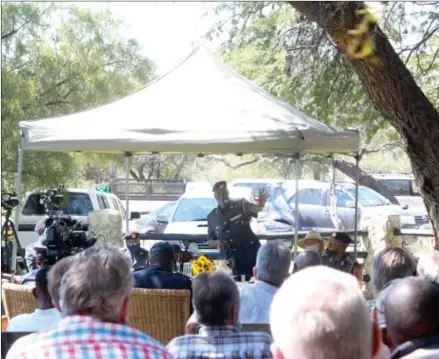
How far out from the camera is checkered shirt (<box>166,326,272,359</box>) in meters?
3.27

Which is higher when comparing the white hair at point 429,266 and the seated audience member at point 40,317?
the white hair at point 429,266

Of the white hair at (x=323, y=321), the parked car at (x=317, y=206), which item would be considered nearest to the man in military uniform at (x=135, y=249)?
the white hair at (x=323, y=321)

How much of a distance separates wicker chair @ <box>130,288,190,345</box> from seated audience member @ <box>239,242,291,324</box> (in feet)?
1.31

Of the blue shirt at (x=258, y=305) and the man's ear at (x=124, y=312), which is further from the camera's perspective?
the blue shirt at (x=258, y=305)

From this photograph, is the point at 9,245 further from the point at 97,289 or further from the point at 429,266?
the point at 97,289

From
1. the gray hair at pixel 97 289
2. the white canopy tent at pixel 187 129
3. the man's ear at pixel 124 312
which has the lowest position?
the man's ear at pixel 124 312

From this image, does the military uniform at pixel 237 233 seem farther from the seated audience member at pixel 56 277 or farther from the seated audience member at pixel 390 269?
the seated audience member at pixel 56 277

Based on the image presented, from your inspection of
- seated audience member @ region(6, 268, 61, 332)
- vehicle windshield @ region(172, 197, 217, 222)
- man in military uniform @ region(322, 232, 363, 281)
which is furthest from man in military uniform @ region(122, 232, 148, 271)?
vehicle windshield @ region(172, 197, 217, 222)

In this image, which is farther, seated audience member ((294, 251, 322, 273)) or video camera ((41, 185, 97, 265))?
video camera ((41, 185, 97, 265))

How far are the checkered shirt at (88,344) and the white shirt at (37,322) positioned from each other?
5.49 ft

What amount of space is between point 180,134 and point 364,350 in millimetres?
4961

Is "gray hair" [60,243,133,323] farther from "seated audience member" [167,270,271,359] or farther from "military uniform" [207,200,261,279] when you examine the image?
"military uniform" [207,200,261,279]

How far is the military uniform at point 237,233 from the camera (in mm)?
8117

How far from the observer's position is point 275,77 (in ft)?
42.8
